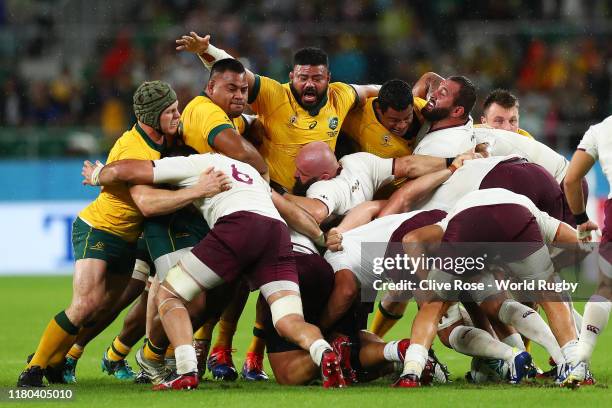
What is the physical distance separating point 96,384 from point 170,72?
38.5 ft

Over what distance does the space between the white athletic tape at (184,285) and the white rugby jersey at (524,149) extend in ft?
9.70

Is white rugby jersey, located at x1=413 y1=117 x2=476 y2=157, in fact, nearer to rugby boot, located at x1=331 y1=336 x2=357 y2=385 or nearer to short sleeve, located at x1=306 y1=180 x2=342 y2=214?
short sleeve, located at x1=306 y1=180 x2=342 y2=214

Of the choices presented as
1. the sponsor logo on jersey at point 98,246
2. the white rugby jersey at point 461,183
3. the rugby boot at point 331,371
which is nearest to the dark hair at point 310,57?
the white rugby jersey at point 461,183

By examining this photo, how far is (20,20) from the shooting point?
21.0m

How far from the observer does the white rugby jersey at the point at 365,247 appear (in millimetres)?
8266

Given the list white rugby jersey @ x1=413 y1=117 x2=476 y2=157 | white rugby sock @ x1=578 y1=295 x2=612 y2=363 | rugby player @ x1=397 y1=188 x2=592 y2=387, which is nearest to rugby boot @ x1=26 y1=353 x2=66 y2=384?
rugby player @ x1=397 y1=188 x2=592 y2=387

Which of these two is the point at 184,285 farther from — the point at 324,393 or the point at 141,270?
the point at 141,270

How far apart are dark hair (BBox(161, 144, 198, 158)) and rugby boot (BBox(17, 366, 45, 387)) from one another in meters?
1.72

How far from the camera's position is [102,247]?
8234 mm

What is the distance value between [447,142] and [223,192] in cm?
216

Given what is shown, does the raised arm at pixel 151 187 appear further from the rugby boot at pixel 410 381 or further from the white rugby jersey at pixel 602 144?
the white rugby jersey at pixel 602 144

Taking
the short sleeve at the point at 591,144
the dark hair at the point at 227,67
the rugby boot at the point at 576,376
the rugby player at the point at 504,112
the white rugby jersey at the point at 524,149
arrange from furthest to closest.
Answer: the rugby player at the point at 504,112, the white rugby jersey at the point at 524,149, the dark hair at the point at 227,67, the short sleeve at the point at 591,144, the rugby boot at the point at 576,376

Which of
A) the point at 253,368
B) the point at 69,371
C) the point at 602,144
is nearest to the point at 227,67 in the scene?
the point at 253,368

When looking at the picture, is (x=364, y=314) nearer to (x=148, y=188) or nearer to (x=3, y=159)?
(x=148, y=188)
